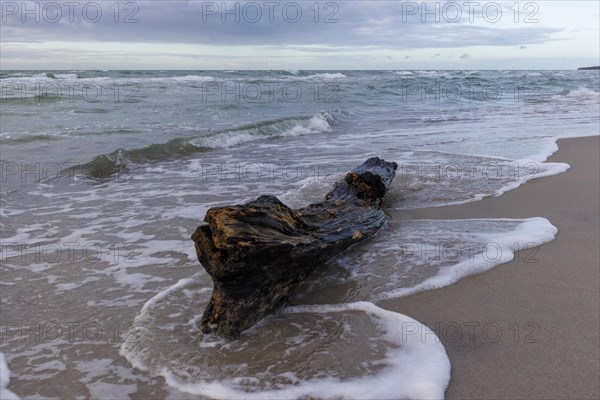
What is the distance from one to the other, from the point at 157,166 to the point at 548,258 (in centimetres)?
676

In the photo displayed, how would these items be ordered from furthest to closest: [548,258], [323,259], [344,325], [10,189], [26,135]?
[26,135] < [10,189] < [548,258] < [323,259] < [344,325]

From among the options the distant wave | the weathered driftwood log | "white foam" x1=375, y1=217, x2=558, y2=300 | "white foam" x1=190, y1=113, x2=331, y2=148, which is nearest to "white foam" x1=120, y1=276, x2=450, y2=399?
the weathered driftwood log

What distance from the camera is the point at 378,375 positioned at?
2.61 m

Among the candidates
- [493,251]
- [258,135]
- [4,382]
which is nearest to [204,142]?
[258,135]

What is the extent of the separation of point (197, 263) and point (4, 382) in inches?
70.0

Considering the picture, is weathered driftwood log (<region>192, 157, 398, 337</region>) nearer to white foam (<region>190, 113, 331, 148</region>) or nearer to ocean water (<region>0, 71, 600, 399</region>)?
ocean water (<region>0, 71, 600, 399</region>)

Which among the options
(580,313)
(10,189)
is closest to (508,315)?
(580,313)

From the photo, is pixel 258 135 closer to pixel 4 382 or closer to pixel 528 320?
pixel 528 320

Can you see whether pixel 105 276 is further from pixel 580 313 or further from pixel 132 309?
pixel 580 313

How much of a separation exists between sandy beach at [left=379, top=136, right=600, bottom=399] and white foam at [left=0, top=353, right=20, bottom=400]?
2216 mm

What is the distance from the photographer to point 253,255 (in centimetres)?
294

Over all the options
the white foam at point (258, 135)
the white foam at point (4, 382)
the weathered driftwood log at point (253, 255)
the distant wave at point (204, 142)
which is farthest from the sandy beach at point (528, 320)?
the white foam at point (258, 135)

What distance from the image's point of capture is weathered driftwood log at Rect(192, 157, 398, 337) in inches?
115

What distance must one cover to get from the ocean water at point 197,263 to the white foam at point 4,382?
0.07 ft
